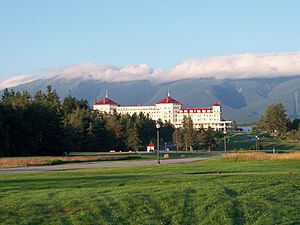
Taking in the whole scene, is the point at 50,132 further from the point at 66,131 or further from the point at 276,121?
the point at 276,121

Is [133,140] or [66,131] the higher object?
[66,131]

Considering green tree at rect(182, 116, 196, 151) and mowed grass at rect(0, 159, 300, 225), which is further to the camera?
green tree at rect(182, 116, 196, 151)

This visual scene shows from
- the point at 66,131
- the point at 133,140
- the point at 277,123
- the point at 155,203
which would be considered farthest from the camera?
the point at 277,123

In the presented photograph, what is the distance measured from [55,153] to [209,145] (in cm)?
3965

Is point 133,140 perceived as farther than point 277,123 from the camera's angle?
No

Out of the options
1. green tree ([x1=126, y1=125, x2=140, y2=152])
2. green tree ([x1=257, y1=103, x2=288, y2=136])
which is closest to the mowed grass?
green tree ([x1=126, y1=125, x2=140, y2=152])

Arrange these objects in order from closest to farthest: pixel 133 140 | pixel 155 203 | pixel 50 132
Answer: pixel 155 203
pixel 50 132
pixel 133 140

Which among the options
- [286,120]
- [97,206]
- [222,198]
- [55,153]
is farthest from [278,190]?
[286,120]

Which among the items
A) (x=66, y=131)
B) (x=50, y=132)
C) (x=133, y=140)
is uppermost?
(x=66, y=131)

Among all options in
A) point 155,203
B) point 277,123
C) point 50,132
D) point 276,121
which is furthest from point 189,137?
point 155,203

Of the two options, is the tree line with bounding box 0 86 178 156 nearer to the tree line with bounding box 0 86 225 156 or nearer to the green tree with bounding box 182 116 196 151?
the tree line with bounding box 0 86 225 156

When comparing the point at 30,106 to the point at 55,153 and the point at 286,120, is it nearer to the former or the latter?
the point at 55,153

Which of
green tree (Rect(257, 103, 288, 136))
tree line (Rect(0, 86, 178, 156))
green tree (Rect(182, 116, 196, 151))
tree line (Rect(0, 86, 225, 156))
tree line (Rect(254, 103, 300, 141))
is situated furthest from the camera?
green tree (Rect(257, 103, 288, 136))

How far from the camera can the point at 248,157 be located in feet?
165
